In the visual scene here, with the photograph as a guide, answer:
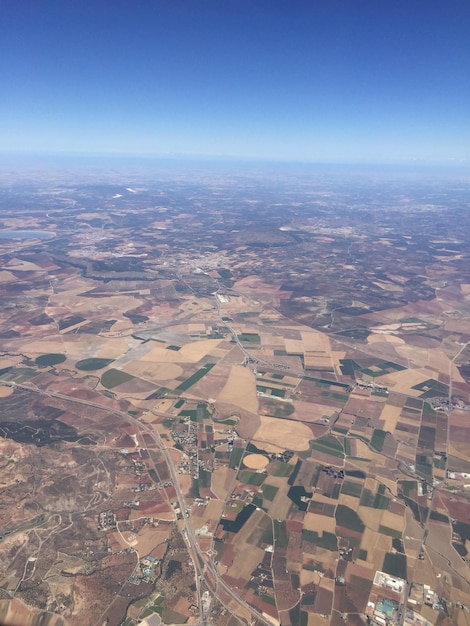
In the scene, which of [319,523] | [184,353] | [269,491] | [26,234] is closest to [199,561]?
[269,491]

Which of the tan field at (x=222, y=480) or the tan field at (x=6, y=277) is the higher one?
the tan field at (x=222, y=480)

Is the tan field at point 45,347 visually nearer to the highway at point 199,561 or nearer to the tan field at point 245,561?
the highway at point 199,561

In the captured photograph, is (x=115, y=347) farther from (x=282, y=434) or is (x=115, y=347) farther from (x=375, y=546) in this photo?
(x=375, y=546)

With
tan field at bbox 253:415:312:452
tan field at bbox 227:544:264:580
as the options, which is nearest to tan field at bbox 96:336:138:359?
tan field at bbox 253:415:312:452

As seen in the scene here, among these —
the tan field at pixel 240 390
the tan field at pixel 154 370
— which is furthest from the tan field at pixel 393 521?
the tan field at pixel 154 370

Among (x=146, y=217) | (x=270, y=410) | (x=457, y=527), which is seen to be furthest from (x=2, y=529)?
(x=146, y=217)

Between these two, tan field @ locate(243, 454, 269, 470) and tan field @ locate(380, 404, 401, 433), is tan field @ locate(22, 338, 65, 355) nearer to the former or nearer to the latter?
tan field @ locate(243, 454, 269, 470)

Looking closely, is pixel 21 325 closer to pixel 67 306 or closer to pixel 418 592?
pixel 67 306
